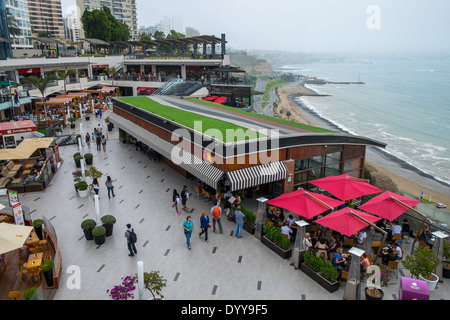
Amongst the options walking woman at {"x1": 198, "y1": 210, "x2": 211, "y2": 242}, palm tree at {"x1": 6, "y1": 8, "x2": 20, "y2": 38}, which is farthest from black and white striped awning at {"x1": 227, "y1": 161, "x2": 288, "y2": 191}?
palm tree at {"x1": 6, "y1": 8, "x2": 20, "y2": 38}

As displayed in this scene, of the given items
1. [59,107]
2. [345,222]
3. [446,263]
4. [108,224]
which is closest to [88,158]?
[108,224]

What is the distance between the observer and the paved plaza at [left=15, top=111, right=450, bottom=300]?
34.8 ft

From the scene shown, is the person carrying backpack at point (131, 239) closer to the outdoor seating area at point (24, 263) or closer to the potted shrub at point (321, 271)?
the outdoor seating area at point (24, 263)

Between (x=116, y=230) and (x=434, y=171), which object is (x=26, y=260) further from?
(x=434, y=171)

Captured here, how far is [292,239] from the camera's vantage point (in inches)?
523

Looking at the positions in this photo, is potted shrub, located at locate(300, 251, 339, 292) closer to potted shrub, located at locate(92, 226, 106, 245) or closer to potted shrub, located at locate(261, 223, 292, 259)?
potted shrub, located at locate(261, 223, 292, 259)

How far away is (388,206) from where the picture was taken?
13.1m

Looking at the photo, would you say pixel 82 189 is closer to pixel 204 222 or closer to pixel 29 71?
pixel 204 222

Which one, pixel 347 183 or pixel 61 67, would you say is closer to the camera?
pixel 347 183

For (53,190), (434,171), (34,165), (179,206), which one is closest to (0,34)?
(34,165)

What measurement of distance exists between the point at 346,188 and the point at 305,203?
2.86 m

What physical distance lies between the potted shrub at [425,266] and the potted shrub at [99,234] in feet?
35.5

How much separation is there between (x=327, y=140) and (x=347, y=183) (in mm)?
2909

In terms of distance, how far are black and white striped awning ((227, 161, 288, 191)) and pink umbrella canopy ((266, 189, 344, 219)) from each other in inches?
58.3
